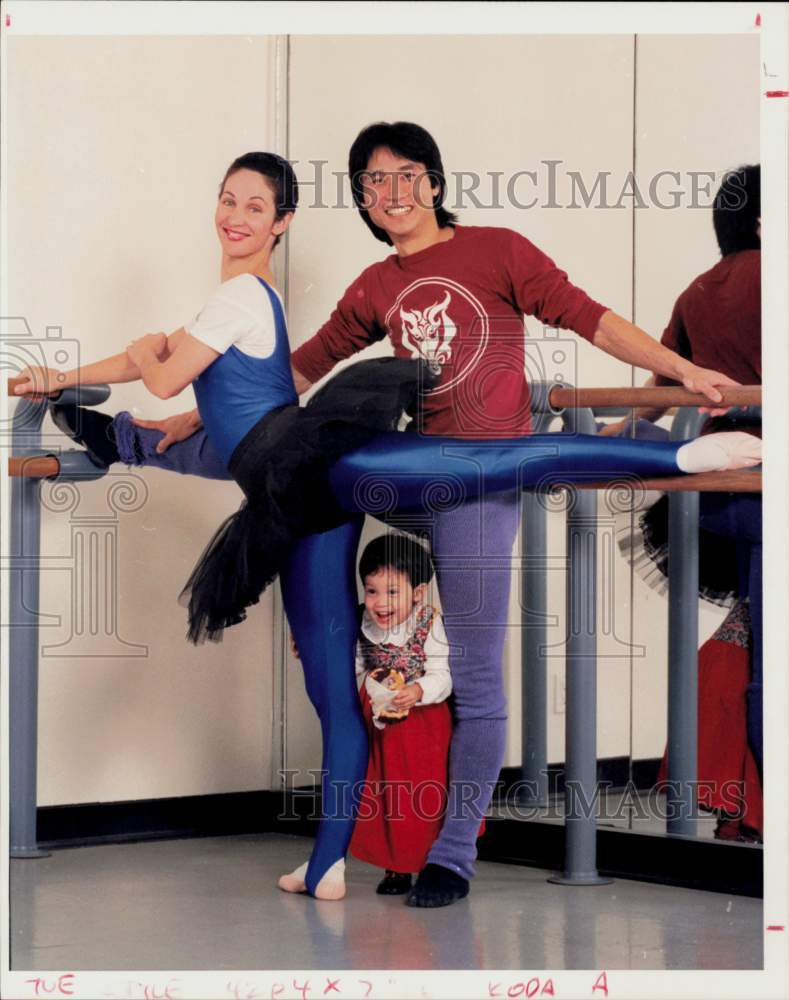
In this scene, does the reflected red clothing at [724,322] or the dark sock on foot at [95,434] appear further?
the dark sock on foot at [95,434]

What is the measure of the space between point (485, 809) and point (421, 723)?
0.18 m

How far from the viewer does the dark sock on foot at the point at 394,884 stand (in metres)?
2.64

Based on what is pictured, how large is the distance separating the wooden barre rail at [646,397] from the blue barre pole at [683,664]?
200 millimetres

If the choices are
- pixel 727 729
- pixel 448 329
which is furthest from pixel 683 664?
pixel 448 329

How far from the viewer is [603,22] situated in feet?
7.57

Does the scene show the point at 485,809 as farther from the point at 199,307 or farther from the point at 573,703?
the point at 199,307

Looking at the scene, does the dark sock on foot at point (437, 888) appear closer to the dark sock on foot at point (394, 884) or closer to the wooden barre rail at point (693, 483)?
the dark sock on foot at point (394, 884)

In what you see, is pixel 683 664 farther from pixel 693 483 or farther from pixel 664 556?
pixel 693 483

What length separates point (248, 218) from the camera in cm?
269

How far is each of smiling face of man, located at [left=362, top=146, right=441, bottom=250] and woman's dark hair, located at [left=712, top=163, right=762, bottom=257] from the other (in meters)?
0.44

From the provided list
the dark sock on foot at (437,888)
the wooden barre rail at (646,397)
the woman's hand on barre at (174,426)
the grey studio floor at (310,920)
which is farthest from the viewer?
the woman's hand on barre at (174,426)

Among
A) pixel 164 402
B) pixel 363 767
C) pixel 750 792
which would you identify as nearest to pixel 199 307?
pixel 164 402

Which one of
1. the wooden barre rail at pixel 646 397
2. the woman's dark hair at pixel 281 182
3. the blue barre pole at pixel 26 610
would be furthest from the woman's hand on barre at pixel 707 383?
the blue barre pole at pixel 26 610

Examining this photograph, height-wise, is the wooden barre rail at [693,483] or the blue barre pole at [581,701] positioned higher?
the wooden barre rail at [693,483]
